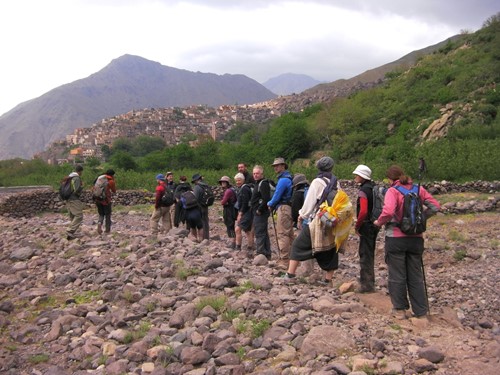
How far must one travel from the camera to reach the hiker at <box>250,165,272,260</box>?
28.5 ft

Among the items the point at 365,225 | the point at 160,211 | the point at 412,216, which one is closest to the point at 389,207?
the point at 412,216

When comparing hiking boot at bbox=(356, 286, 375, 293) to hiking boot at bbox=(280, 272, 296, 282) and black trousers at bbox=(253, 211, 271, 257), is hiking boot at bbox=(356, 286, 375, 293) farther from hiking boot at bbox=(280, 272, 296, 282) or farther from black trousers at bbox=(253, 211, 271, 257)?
black trousers at bbox=(253, 211, 271, 257)

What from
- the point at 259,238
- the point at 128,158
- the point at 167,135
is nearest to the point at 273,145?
the point at 128,158

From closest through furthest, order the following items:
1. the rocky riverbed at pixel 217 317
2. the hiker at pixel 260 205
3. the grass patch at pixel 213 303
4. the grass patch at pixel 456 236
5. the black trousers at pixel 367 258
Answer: the rocky riverbed at pixel 217 317 → the grass patch at pixel 213 303 → the black trousers at pixel 367 258 → the hiker at pixel 260 205 → the grass patch at pixel 456 236

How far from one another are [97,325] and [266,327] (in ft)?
7.65

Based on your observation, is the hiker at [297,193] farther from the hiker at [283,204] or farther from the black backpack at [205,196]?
the black backpack at [205,196]

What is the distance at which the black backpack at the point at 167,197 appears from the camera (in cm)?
1191

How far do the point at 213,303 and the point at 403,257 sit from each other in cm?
237

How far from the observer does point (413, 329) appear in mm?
5191

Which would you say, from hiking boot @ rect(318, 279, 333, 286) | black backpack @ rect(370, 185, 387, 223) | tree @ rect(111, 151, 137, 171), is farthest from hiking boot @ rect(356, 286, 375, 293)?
tree @ rect(111, 151, 137, 171)

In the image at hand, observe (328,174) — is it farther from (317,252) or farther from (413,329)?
(413,329)

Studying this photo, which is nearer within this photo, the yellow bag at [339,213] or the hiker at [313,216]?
the yellow bag at [339,213]

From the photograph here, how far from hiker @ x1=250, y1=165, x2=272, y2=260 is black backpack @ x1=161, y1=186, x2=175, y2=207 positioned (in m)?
3.43

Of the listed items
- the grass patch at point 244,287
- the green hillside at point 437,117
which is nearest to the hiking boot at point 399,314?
the grass patch at point 244,287
